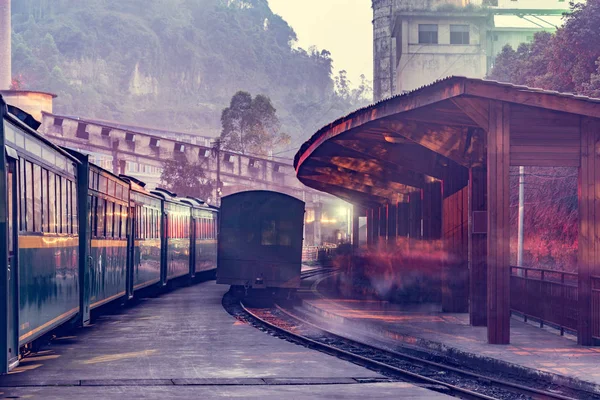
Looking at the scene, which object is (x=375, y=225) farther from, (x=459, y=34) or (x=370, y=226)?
(x=459, y=34)

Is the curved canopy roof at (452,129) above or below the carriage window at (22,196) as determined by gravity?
above

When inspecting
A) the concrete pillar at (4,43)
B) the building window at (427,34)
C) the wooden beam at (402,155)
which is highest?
the concrete pillar at (4,43)

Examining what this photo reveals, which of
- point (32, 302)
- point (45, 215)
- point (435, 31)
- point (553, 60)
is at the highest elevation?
point (435, 31)

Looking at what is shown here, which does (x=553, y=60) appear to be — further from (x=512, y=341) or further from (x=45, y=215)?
(x=45, y=215)

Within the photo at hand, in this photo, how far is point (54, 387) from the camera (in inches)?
443

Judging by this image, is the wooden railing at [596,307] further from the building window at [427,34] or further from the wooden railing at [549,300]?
the building window at [427,34]

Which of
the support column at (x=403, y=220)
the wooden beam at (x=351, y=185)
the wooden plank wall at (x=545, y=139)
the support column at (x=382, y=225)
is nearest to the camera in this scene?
the wooden plank wall at (x=545, y=139)

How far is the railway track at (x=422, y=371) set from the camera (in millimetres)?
11477

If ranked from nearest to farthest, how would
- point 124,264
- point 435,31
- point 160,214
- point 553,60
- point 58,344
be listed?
point 58,344, point 124,264, point 160,214, point 553,60, point 435,31

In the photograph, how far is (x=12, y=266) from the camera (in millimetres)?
9641

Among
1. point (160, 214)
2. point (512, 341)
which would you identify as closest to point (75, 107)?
point (160, 214)

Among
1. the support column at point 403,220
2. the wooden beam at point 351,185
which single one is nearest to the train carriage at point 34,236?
the wooden beam at point 351,185

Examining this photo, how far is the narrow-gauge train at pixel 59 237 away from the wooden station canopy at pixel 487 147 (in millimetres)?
4696

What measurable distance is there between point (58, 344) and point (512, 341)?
7396 mm
